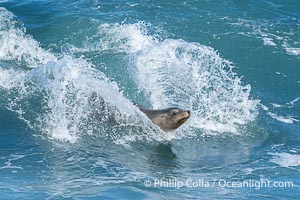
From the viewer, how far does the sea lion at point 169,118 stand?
14594mm

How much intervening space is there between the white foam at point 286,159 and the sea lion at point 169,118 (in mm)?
1901

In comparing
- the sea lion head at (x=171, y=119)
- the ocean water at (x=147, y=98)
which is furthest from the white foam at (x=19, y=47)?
the sea lion head at (x=171, y=119)

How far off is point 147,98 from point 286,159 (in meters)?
4.25

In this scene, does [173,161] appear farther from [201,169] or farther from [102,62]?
[102,62]

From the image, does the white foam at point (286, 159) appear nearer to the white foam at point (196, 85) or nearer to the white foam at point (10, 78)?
the white foam at point (196, 85)

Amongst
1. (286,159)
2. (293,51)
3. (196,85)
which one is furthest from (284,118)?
(293,51)

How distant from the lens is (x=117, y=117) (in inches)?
601

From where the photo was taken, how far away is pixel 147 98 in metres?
17.0

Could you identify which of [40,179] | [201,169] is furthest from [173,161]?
[40,179]

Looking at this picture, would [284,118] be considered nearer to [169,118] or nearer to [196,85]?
[196,85]

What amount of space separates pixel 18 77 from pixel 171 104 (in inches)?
154

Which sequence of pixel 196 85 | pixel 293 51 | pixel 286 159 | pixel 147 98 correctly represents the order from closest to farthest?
1. pixel 286 159
2. pixel 147 98
3. pixel 196 85
4. pixel 293 51

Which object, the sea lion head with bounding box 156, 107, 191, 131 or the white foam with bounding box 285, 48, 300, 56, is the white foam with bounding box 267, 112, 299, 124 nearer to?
the sea lion head with bounding box 156, 107, 191, 131

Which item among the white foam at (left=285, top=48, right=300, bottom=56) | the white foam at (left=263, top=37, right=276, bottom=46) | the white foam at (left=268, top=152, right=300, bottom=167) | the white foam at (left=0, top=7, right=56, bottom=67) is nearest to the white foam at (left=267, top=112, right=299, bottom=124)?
the white foam at (left=268, top=152, right=300, bottom=167)
